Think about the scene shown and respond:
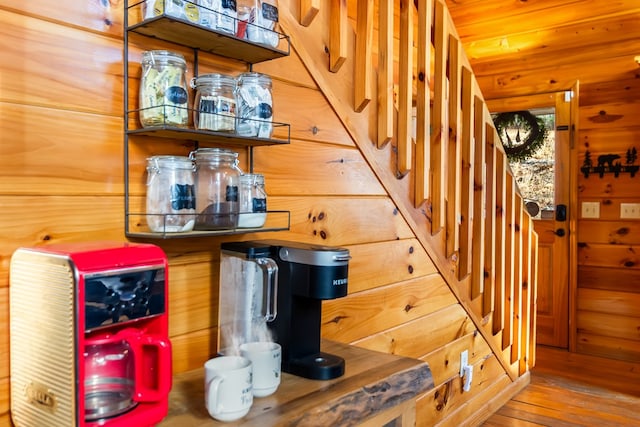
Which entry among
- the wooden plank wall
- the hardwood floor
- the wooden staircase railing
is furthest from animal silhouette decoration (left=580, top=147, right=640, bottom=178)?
the wooden plank wall

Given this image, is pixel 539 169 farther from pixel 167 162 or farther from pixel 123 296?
pixel 123 296

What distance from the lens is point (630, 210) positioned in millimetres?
3971

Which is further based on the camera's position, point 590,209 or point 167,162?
point 590,209

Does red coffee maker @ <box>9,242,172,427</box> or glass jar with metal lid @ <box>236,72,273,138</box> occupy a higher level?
glass jar with metal lid @ <box>236,72,273,138</box>

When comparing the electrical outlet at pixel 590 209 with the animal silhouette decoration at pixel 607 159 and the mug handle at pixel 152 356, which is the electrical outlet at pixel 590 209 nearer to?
the animal silhouette decoration at pixel 607 159

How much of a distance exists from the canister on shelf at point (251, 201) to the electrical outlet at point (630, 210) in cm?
352

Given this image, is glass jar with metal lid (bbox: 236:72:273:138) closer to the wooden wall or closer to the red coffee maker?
the red coffee maker

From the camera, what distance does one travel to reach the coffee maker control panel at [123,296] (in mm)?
900

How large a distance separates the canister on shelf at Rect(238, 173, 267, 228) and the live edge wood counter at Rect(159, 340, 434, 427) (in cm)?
39

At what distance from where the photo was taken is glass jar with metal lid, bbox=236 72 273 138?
135 cm

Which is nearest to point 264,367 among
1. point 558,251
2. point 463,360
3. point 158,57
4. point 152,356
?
point 152,356

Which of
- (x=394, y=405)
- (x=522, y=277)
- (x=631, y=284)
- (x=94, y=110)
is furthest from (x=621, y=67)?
(x=94, y=110)

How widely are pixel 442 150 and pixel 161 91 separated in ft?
4.85

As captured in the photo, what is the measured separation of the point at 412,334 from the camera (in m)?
2.28
